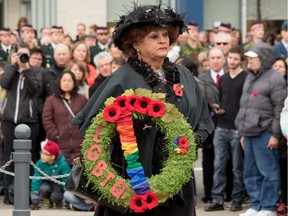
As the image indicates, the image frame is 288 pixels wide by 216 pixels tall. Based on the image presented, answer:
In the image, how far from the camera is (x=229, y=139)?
1326 cm

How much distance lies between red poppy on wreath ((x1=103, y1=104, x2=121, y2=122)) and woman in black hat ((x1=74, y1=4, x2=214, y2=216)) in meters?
0.21

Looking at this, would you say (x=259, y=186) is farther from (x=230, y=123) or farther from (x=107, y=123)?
(x=107, y=123)

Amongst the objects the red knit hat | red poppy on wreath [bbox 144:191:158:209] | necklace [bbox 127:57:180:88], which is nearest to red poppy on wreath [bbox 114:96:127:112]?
necklace [bbox 127:57:180:88]

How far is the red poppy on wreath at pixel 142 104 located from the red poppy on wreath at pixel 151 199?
0.57 metres

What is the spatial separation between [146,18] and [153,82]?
0.46 metres

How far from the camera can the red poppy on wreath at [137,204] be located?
7.09 meters

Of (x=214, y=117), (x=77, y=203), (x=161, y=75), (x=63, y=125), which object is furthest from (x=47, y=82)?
(x=161, y=75)

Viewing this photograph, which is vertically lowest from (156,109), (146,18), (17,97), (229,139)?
(229,139)

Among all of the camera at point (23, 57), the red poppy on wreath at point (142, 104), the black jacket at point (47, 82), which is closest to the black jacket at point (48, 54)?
the black jacket at point (47, 82)

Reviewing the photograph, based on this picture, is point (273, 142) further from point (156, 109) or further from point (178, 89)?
point (156, 109)

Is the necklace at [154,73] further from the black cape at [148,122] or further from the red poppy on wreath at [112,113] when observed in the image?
the red poppy on wreath at [112,113]

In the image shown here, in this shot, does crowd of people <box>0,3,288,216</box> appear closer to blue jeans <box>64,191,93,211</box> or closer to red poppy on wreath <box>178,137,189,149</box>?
blue jeans <box>64,191,93,211</box>

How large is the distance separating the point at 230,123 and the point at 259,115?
3.21 feet

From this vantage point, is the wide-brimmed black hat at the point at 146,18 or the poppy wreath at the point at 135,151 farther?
the wide-brimmed black hat at the point at 146,18
